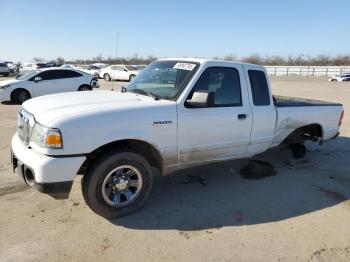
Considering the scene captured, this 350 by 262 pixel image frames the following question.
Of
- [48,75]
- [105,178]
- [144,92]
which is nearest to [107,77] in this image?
[48,75]

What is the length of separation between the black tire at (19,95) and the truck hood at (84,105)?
11.7 m

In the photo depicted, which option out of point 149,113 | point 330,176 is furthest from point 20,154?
point 330,176

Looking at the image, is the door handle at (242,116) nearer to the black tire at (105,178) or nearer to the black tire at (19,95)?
the black tire at (105,178)

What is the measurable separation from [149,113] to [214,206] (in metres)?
1.49

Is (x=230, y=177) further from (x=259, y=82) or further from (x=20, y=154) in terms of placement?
(x=20, y=154)

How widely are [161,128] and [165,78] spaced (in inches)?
38.3

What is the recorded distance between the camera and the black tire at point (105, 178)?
4.14 metres

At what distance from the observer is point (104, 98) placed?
4785 millimetres

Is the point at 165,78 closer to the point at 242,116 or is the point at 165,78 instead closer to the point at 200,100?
the point at 200,100

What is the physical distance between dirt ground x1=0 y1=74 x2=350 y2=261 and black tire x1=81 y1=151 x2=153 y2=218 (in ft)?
0.39

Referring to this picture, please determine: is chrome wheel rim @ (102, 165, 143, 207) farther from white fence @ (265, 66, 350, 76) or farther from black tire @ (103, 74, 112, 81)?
white fence @ (265, 66, 350, 76)

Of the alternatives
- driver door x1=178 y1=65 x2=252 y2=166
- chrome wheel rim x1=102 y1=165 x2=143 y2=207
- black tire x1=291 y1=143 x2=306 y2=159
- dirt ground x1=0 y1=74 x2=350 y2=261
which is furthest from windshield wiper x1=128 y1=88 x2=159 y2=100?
black tire x1=291 y1=143 x2=306 y2=159

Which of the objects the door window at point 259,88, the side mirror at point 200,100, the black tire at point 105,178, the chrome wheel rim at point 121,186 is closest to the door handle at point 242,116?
the door window at point 259,88

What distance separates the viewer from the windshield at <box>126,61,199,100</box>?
4871mm
